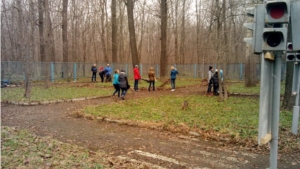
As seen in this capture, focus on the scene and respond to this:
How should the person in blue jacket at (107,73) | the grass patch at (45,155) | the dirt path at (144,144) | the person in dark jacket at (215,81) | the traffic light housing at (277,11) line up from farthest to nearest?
the person in blue jacket at (107,73) → the person in dark jacket at (215,81) → the dirt path at (144,144) → the grass patch at (45,155) → the traffic light housing at (277,11)

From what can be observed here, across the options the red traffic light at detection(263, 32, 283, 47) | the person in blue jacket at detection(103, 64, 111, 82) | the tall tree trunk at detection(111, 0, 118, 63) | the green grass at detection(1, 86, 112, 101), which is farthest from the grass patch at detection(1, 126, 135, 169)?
the tall tree trunk at detection(111, 0, 118, 63)

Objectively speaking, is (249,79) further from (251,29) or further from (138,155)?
(251,29)

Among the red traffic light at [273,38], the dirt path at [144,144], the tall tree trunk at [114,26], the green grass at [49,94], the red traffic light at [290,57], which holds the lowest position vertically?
the dirt path at [144,144]

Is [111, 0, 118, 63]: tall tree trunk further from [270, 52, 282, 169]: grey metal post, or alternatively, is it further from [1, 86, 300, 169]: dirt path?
[270, 52, 282, 169]: grey metal post

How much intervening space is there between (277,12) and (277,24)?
0.51ft

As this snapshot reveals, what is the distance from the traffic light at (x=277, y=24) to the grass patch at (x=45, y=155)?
3.40 metres

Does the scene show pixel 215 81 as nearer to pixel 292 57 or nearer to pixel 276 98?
pixel 292 57

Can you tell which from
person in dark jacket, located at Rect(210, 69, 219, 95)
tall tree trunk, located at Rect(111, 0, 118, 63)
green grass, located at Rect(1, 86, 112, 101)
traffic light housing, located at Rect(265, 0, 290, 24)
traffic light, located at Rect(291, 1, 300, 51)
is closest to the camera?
traffic light housing, located at Rect(265, 0, 290, 24)

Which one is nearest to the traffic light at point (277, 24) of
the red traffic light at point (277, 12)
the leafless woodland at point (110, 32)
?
the red traffic light at point (277, 12)

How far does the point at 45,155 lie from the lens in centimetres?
492

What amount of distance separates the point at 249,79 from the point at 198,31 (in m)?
21.1

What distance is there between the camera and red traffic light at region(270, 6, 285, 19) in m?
2.97

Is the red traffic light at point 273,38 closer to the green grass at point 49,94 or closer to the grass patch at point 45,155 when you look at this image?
the grass patch at point 45,155

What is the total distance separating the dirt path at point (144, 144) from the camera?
5.23 metres
